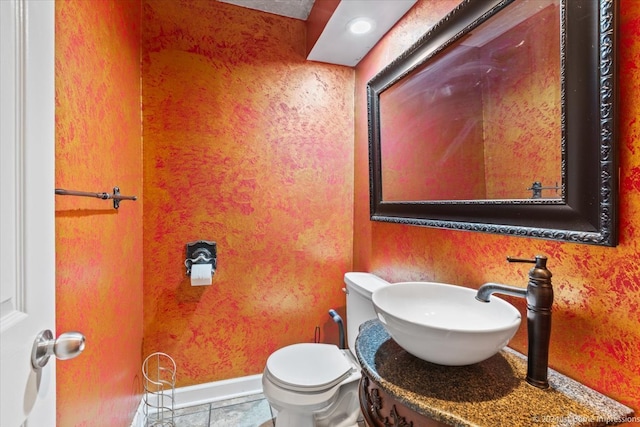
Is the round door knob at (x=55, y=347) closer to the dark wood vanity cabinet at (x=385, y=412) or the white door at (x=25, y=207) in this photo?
the white door at (x=25, y=207)

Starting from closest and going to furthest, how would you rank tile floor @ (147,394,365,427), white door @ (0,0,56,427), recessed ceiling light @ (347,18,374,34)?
1. white door @ (0,0,56,427)
2. recessed ceiling light @ (347,18,374,34)
3. tile floor @ (147,394,365,427)

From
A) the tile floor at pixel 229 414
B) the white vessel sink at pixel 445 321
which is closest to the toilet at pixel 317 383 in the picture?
the tile floor at pixel 229 414

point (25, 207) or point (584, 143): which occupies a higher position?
point (584, 143)

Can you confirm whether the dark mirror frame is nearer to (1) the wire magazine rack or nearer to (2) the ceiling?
(2) the ceiling

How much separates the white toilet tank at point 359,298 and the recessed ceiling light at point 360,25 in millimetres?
1397

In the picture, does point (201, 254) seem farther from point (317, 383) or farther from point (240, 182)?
point (317, 383)

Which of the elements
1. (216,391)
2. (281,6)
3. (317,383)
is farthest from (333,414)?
(281,6)

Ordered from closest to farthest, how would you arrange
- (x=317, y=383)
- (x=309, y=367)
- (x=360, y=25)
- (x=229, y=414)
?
(x=317, y=383) < (x=309, y=367) < (x=360, y=25) < (x=229, y=414)

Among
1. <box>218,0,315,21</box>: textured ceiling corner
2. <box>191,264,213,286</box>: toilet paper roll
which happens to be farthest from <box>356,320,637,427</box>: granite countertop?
<box>218,0,315,21</box>: textured ceiling corner

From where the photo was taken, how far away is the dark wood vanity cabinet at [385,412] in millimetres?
670

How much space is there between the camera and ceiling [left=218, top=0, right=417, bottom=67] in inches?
55.5

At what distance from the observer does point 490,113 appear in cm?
100

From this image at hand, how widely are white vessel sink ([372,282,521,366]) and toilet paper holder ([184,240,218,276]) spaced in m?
1.15

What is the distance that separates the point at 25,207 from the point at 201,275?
4.06ft
